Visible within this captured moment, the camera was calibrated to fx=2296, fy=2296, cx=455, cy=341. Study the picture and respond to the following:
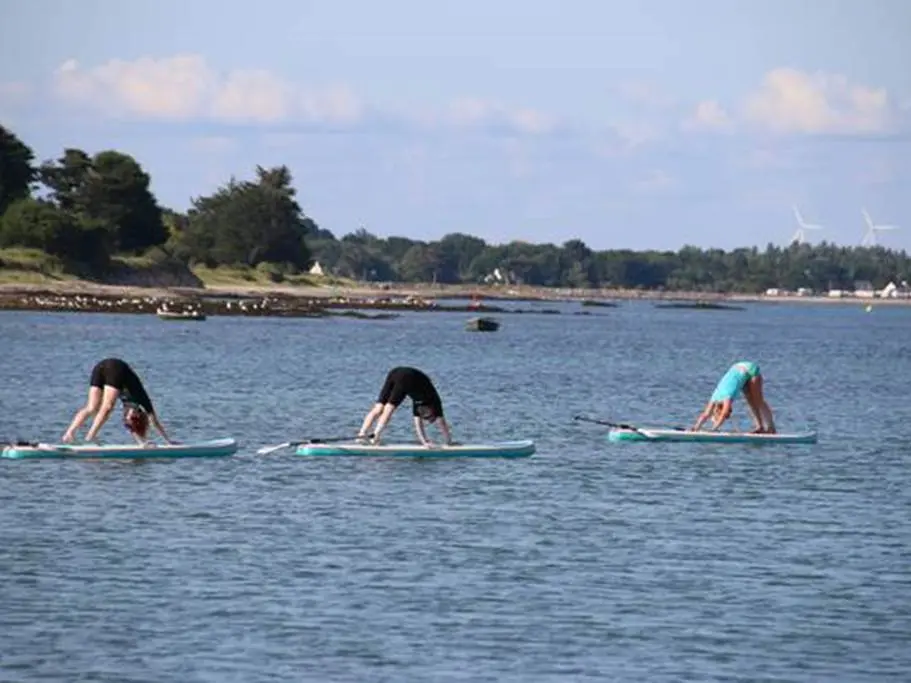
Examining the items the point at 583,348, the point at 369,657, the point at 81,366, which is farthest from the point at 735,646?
the point at 583,348

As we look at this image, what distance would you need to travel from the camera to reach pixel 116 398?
39969mm

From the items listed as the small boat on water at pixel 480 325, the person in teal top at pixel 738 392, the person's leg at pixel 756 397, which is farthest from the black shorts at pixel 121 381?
the small boat on water at pixel 480 325

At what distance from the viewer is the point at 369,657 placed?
75.0 feet

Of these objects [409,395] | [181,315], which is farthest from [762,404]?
[181,315]

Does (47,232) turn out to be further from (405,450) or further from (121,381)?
(121,381)

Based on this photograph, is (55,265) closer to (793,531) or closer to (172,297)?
(172,297)

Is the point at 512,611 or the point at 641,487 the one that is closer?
the point at 512,611

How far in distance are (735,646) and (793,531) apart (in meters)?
9.91

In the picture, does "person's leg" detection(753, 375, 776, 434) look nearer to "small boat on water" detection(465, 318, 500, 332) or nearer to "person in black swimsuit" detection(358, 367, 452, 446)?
"person in black swimsuit" detection(358, 367, 452, 446)

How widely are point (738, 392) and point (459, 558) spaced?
62.4 ft

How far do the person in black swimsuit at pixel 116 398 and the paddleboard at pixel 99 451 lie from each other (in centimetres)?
23

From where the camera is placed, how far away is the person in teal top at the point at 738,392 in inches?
1848

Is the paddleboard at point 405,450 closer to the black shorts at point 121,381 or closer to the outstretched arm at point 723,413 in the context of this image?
the black shorts at point 121,381

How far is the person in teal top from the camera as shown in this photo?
46938 mm
